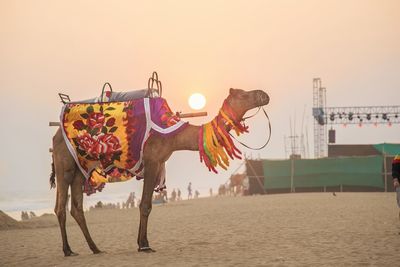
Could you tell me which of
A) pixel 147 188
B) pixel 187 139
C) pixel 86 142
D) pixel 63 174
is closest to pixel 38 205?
pixel 63 174

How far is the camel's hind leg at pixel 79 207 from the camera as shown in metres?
11.7

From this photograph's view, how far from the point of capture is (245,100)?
1100 centimetres

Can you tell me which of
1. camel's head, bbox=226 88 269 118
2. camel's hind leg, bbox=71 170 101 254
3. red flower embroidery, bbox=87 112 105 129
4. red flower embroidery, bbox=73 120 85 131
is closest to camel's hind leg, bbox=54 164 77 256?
camel's hind leg, bbox=71 170 101 254

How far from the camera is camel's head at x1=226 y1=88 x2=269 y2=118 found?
35.9 ft

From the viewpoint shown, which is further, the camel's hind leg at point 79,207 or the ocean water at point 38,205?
the ocean water at point 38,205

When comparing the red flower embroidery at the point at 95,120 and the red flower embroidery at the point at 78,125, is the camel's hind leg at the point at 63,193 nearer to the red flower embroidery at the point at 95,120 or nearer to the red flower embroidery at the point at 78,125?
the red flower embroidery at the point at 78,125

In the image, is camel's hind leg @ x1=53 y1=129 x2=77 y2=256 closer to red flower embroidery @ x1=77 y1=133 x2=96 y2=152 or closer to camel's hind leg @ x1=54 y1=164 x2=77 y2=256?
camel's hind leg @ x1=54 y1=164 x2=77 y2=256

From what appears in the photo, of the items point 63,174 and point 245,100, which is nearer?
point 245,100

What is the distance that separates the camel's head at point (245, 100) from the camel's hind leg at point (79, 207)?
10.7 ft

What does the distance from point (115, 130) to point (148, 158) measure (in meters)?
0.79

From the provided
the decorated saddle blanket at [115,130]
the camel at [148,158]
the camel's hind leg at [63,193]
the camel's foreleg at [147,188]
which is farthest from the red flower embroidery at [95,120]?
the camel's foreleg at [147,188]

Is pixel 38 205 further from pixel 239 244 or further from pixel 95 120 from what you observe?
pixel 95 120

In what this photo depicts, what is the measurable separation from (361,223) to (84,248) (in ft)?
24.3

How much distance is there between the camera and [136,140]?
37.0 feet
